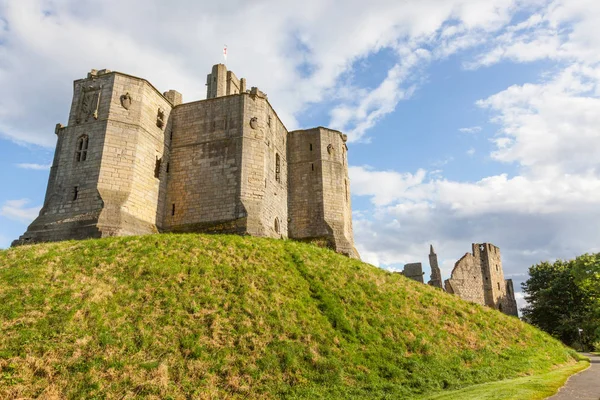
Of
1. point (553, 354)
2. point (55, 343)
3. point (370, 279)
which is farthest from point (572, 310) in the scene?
point (55, 343)

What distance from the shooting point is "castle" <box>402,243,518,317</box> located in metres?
42.0

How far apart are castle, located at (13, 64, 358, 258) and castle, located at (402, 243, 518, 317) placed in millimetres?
14757

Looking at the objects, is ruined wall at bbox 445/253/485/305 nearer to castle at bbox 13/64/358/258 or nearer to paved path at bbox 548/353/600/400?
castle at bbox 13/64/358/258

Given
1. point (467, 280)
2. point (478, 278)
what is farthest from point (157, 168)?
point (478, 278)

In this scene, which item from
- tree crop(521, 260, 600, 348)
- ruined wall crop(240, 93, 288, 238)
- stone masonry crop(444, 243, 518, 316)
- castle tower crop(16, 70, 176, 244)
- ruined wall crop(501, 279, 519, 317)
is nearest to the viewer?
castle tower crop(16, 70, 176, 244)

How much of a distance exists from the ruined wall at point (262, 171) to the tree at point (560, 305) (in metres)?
26.4

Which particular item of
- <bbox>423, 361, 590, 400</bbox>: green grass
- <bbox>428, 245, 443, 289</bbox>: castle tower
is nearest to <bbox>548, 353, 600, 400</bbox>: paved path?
<bbox>423, 361, 590, 400</bbox>: green grass

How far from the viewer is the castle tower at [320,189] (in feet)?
101

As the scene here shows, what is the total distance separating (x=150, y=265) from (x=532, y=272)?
149ft

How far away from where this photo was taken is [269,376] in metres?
12.8

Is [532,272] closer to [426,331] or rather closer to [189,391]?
[426,331]

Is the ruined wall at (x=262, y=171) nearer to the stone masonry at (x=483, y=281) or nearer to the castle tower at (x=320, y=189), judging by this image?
the castle tower at (x=320, y=189)

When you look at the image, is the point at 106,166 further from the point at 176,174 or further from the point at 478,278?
the point at 478,278

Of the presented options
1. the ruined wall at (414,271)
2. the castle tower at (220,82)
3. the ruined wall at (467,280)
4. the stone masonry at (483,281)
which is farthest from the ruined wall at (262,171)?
the stone masonry at (483,281)
